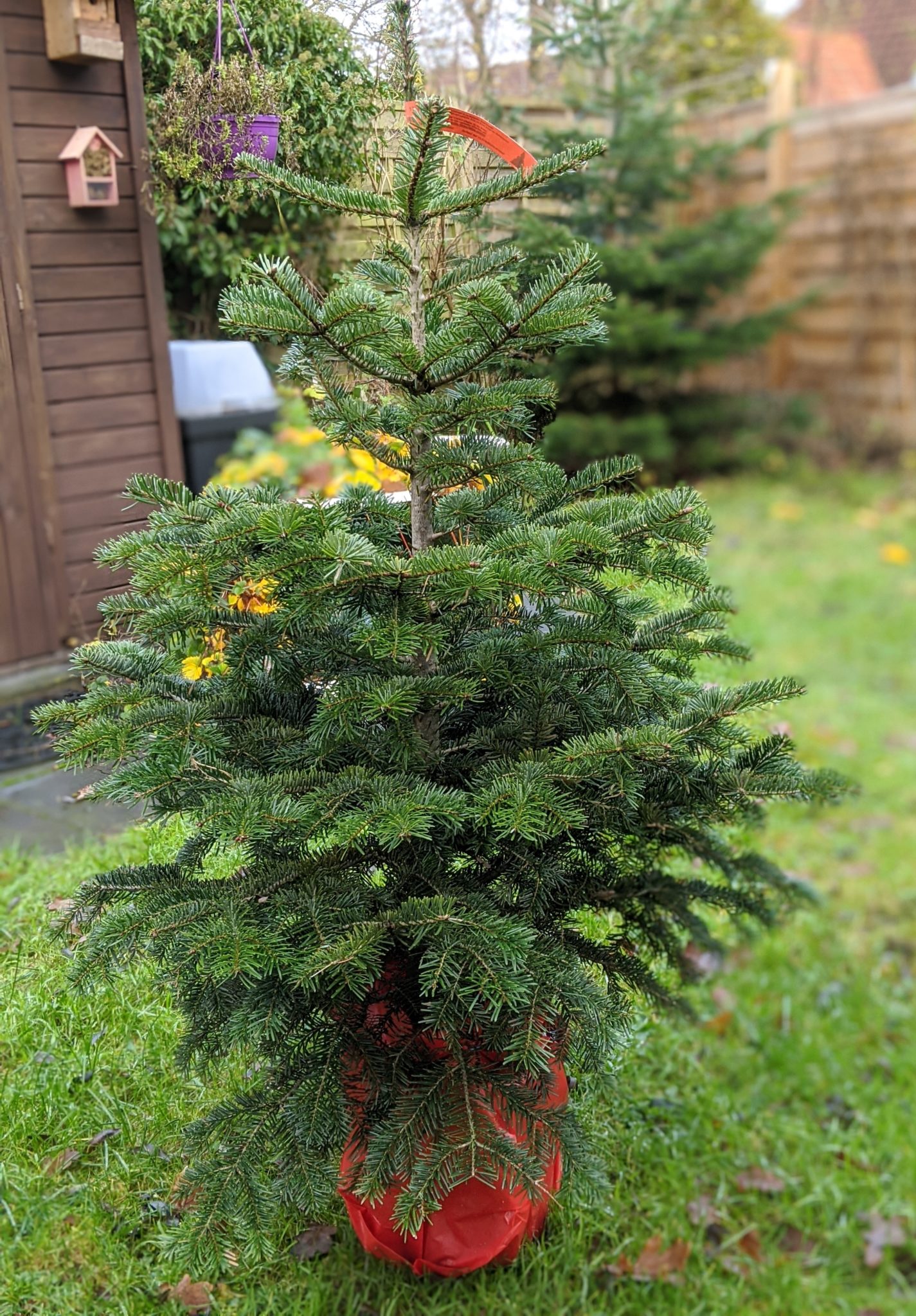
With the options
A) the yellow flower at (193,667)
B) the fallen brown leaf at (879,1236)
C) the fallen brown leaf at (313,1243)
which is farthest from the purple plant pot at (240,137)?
the fallen brown leaf at (879,1236)

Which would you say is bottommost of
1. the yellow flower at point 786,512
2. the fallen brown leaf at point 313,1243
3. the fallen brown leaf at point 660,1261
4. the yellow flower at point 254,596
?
the fallen brown leaf at point 660,1261

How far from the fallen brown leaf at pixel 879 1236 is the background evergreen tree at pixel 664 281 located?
2703mm

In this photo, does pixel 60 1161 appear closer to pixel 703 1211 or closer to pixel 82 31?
pixel 703 1211

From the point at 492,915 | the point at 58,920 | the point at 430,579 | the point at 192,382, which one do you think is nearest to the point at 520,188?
the point at 430,579

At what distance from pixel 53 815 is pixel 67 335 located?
1036mm

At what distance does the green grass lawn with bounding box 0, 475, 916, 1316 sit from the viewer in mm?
1744

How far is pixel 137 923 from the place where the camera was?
1439 mm

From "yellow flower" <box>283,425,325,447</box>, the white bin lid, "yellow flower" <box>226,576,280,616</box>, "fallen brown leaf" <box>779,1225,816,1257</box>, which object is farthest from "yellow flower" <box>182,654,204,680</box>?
"yellow flower" <box>283,425,325,447</box>

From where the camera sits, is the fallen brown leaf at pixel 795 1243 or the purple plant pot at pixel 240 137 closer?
the purple plant pot at pixel 240 137

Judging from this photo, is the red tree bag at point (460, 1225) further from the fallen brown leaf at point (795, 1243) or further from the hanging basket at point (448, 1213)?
the fallen brown leaf at point (795, 1243)

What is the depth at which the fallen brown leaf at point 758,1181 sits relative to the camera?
2641 millimetres

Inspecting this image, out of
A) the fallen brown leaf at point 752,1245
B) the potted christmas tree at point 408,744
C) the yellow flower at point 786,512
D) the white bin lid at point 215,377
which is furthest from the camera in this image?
the yellow flower at point 786,512

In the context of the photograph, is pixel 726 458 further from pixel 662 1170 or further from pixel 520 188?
pixel 520 188

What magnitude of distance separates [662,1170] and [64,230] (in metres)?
2.31
